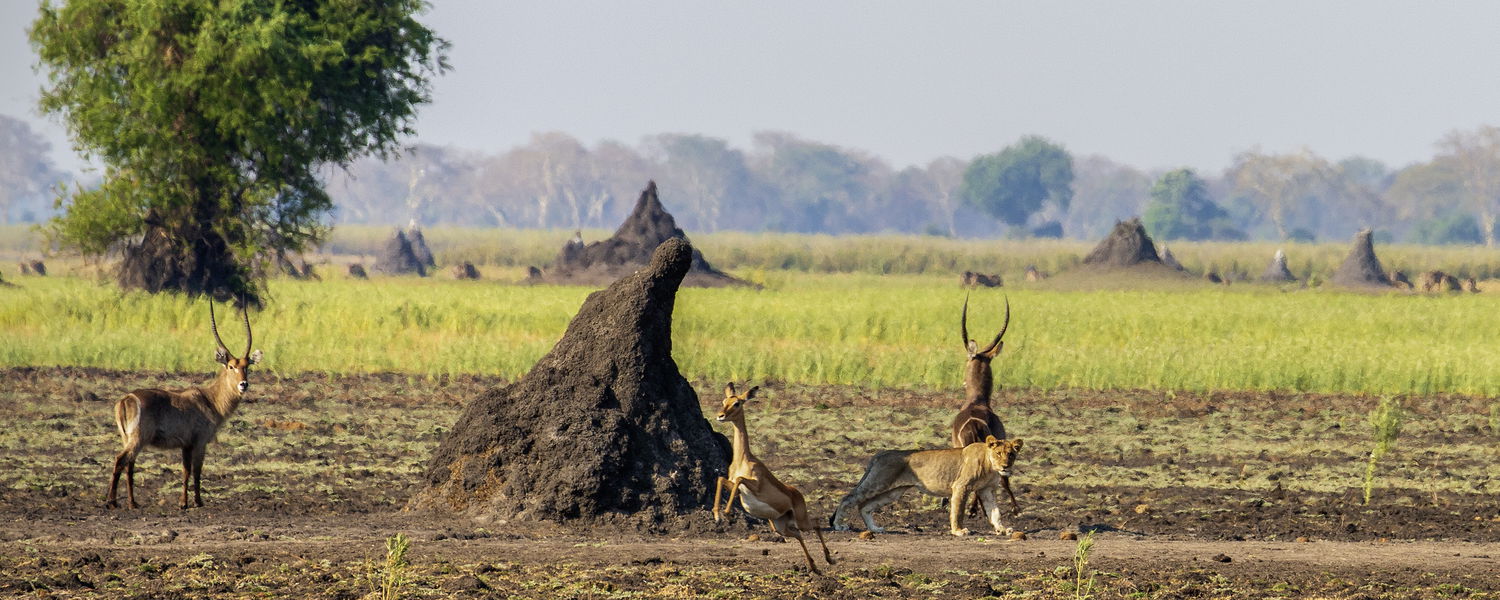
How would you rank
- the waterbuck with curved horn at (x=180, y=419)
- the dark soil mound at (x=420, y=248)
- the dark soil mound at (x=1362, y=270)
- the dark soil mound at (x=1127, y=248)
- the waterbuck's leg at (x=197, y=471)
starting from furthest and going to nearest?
the dark soil mound at (x=420, y=248)
the dark soil mound at (x=1127, y=248)
the dark soil mound at (x=1362, y=270)
the waterbuck's leg at (x=197, y=471)
the waterbuck with curved horn at (x=180, y=419)

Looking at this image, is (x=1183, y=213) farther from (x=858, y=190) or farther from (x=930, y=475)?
(x=930, y=475)

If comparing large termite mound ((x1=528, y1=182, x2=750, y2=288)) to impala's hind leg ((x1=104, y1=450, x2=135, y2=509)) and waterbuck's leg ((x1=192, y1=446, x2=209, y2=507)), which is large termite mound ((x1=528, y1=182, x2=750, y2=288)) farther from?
impala's hind leg ((x1=104, y1=450, x2=135, y2=509))

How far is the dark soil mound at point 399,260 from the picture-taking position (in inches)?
2359

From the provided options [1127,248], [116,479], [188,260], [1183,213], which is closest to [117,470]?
[116,479]

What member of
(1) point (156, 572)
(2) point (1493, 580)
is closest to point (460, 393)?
(1) point (156, 572)

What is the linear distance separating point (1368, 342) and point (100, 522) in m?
21.7

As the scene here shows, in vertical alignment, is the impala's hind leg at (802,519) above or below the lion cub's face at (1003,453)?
below

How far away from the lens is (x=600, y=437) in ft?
36.9

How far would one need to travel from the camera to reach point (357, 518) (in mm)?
11516

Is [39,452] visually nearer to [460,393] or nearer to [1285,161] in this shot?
[460,393]

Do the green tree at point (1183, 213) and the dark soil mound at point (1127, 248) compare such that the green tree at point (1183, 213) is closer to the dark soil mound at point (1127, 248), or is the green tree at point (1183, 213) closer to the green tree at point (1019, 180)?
the green tree at point (1019, 180)

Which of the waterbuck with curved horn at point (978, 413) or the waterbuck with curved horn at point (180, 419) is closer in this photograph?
the waterbuck with curved horn at point (180, 419)

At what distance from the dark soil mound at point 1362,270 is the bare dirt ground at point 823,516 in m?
33.9

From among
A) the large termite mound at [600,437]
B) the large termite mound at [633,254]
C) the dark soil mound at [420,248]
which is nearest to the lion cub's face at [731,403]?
the large termite mound at [600,437]
